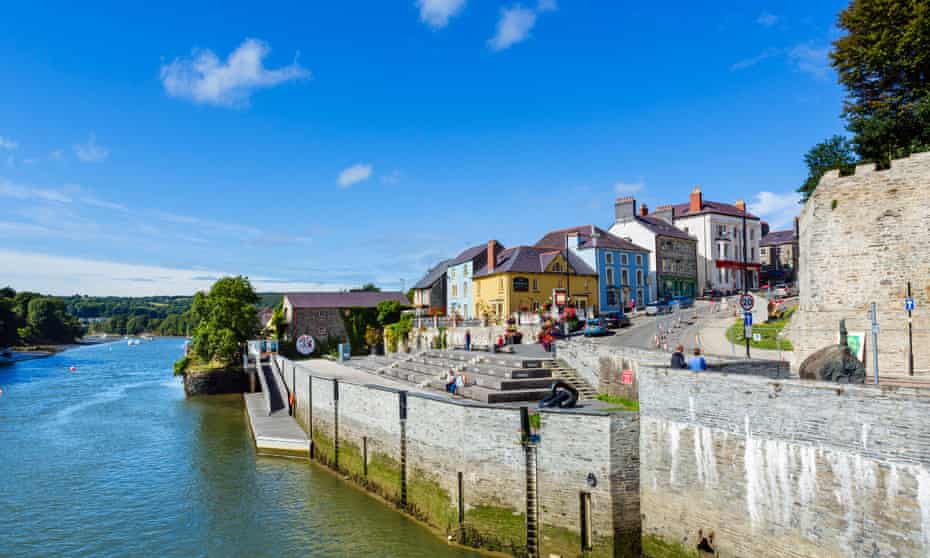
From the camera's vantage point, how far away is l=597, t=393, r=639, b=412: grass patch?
18.7m

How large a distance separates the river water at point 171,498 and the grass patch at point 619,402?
22.0ft

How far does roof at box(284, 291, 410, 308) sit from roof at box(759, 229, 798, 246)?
48.3 metres

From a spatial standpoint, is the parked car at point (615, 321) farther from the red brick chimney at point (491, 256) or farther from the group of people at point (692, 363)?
the group of people at point (692, 363)

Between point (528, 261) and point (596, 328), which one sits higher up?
point (528, 261)

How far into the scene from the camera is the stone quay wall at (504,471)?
49.1 feet

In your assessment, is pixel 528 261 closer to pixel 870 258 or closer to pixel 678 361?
pixel 870 258

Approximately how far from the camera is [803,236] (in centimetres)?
2248

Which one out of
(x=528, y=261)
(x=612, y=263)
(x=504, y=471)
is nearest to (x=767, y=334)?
(x=504, y=471)

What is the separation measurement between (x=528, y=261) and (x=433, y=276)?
16.8 m

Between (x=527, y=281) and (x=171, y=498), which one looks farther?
(x=527, y=281)

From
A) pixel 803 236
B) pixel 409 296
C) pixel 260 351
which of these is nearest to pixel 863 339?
pixel 803 236

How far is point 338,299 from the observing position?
68250 mm

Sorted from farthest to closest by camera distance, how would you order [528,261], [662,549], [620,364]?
[528,261], [620,364], [662,549]

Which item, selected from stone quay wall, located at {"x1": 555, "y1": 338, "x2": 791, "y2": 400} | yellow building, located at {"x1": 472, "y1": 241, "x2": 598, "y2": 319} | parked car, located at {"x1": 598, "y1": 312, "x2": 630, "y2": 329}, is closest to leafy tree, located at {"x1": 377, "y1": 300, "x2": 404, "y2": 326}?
yellow building, located at {"x1": 472, "y1": 241, "x2": 598, "y2": 319}
